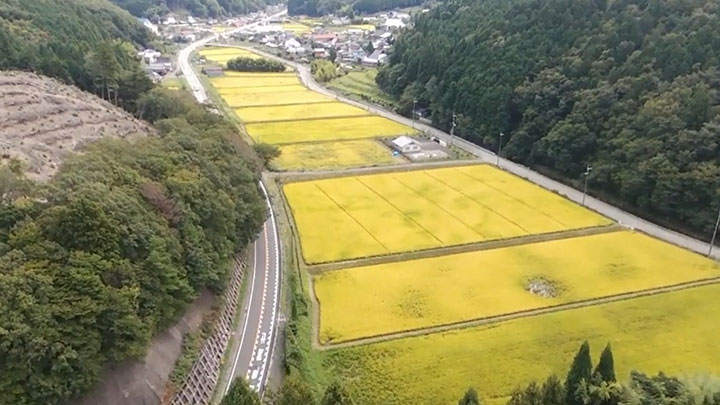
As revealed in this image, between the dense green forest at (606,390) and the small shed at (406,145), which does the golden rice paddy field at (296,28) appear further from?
the dense green forest at (606,390)

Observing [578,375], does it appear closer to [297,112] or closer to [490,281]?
[490,281]

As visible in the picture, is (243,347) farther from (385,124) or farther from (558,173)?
(385,124)

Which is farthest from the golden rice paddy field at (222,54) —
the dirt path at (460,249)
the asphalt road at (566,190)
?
the dirt path at (460,249)

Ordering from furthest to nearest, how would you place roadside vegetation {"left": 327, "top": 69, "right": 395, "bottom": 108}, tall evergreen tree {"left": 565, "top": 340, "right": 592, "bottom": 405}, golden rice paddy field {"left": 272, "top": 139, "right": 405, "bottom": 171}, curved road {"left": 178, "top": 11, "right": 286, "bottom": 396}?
roadside vegetation {"left": 327, "top": 69, "right": 395, "bottom": 108}
golden rice paddy field {"left": 272, "top": 139, "right": 405, "bottom": 171}
curved road {"left": 178, "top": 11, "right": 286, "bottom": 396}
tall evergreen tree {"left": 565, "top": 340, "right": 592, "bottom": 405}

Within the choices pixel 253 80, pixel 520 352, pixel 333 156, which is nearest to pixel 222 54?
pixel 253 80

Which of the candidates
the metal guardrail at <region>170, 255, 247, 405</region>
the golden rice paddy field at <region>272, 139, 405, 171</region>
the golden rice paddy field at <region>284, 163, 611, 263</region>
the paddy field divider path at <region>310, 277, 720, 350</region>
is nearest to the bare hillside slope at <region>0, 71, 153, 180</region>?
the metal guardrail at <region>170, 255, 247, 405</region>

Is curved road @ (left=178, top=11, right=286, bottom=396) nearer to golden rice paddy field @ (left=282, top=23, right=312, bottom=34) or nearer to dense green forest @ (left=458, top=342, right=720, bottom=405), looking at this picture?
dense green forest @ (left=458, top=342, right=720, bottom=405)

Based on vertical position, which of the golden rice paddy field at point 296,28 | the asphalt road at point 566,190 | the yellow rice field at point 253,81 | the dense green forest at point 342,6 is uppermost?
the dense green forest at point 342,6

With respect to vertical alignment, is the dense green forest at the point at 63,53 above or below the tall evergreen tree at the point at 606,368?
above
